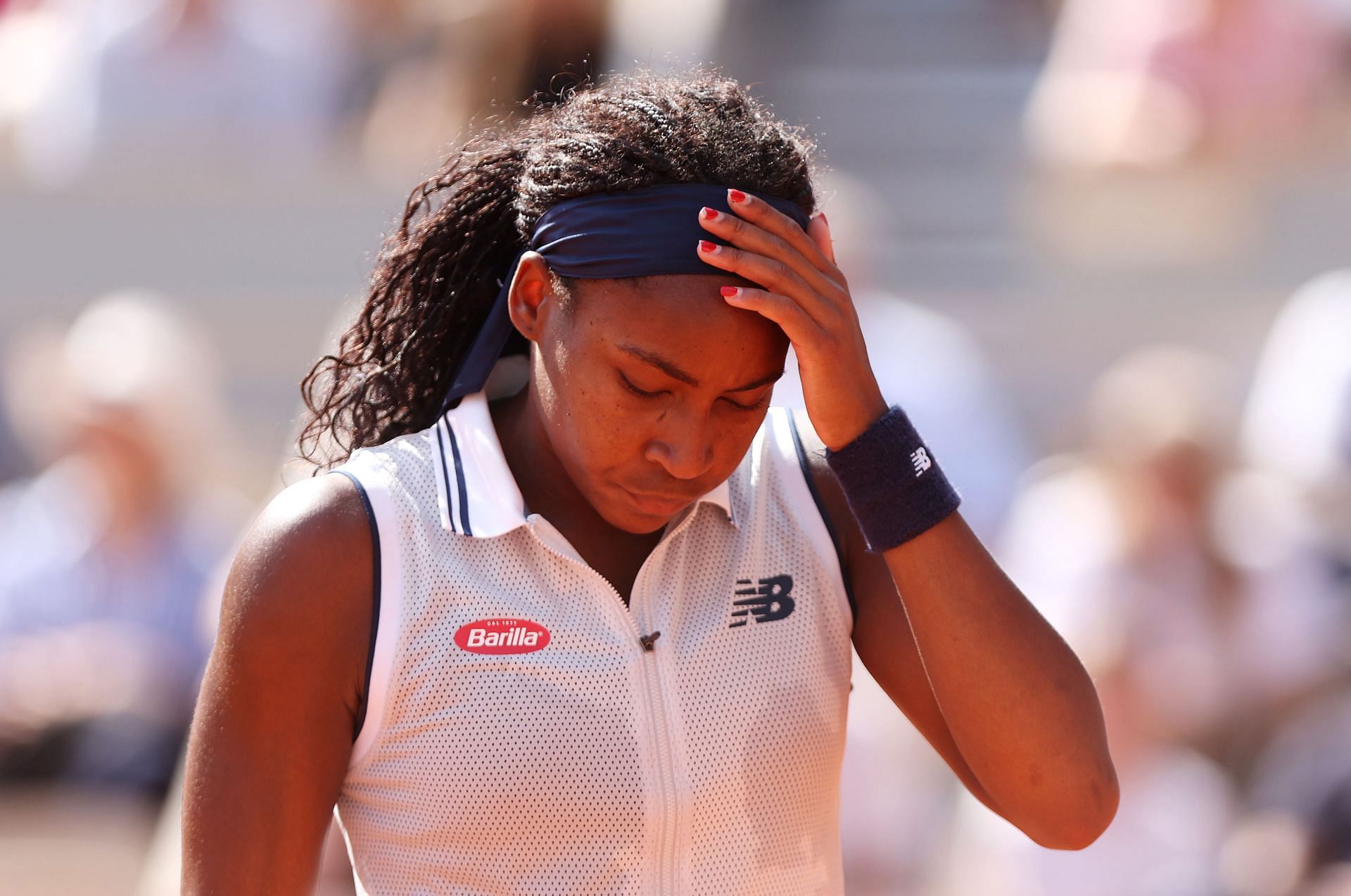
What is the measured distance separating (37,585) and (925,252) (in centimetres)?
346

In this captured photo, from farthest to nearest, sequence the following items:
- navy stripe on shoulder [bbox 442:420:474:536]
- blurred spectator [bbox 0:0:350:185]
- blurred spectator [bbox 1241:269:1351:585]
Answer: blurred spectator [bbox 0:0:350:185] < blurred spectator [bbox 1241:269:1351:585] < navy stripe on shoulder [bbox 442:420:474:536]

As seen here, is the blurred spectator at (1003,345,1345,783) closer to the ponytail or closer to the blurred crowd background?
the blurred crowd background

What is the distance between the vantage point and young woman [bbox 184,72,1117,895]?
162 centimetres

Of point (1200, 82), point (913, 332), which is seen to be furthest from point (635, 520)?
point (1200, 82)

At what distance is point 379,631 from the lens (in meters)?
1.62

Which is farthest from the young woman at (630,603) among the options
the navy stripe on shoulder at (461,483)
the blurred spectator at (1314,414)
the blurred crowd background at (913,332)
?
the blurred spectator at (1314,414)

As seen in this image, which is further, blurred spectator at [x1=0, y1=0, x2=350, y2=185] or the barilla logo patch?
blurred spectator at [x1=0, y1=0, x2=350, y2=185]

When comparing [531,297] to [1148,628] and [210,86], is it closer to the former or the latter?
[1148,628]

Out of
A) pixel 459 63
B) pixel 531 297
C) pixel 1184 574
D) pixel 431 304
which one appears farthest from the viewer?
pixel 459 63

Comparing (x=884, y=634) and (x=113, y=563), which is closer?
(x=884, y=634)

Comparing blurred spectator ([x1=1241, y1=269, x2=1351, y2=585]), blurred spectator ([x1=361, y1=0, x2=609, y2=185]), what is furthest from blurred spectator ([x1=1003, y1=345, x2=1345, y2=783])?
blurred spectator ([x1=361, y1=0, x2=609, y2=185])

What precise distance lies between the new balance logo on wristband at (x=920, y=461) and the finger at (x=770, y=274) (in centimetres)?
17

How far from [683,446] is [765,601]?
7.9 inches

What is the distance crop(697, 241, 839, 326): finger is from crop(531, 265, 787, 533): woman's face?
37mm
